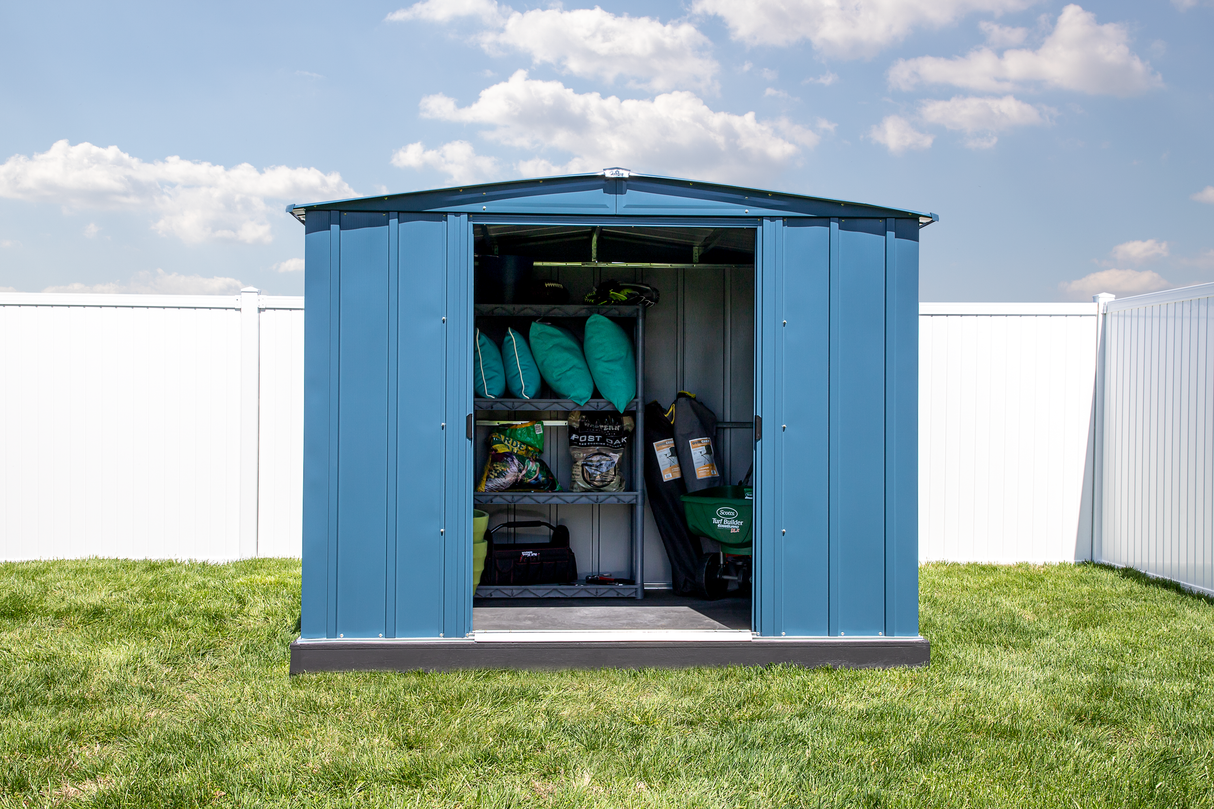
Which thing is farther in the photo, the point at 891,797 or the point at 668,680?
the point at 668,680

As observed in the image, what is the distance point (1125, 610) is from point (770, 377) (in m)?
2.99

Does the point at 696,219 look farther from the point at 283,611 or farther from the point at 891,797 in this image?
the point at 283,611

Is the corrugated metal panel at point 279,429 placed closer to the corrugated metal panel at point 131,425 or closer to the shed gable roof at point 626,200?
the corrugated metal panel at point 131,425

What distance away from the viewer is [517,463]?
16.7ft

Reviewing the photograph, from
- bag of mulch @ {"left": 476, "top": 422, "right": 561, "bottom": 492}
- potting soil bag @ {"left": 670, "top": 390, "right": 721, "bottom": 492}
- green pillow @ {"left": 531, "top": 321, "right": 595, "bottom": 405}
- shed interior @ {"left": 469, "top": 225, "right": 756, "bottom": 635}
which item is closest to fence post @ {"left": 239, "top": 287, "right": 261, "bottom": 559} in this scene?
shed interior @ {"left": 469, "top": 225, "right": 756, "bottom": 635}

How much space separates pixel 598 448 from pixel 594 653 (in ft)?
5.29

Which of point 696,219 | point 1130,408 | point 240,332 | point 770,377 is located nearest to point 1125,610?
point 1130,408

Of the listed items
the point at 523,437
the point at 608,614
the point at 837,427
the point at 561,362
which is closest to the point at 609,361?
the point at 561,362

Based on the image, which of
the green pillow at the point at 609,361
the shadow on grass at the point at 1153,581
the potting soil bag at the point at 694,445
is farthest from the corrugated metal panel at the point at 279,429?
the shadow on grass at the point at 1153,581

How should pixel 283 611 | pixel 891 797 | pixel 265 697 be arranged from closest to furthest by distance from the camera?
pixel 891 797 < pixel 265 697 < pixel 283 611

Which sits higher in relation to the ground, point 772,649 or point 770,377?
point 770,377

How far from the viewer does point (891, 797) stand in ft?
8.51

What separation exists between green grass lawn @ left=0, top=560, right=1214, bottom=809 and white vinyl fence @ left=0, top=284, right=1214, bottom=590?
1749mm

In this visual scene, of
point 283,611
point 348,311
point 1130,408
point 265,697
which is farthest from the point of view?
point 1130,408
